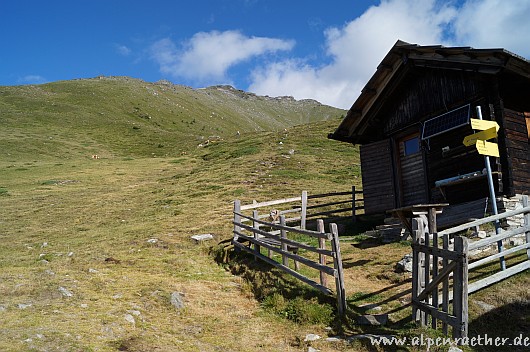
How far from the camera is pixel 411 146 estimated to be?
1698cm

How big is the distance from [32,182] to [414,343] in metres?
32.9

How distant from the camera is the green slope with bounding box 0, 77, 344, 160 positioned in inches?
2016

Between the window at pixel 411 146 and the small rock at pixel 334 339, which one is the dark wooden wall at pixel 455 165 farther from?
the small rock at pixel 334 339

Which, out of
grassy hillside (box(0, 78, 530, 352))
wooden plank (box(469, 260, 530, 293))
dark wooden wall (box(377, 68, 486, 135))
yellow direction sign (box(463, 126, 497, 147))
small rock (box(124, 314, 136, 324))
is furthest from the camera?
dark wooden wall (box(377, 68, 486, 135))

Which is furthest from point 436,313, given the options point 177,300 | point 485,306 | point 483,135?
point 177,300

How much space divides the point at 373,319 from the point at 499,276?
293cm

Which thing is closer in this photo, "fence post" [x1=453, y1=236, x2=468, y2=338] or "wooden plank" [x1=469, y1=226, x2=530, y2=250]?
"fence post" [x1=453, y1=236, x2=468, y2=338]

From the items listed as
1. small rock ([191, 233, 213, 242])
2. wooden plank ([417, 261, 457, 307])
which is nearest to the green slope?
small rock ([191, 233, 213, 242])

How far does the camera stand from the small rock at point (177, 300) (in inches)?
361

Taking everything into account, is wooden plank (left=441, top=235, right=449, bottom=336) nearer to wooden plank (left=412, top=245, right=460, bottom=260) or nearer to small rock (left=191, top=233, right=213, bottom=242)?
wooden plank (left=412, top=245, right=460, bottom=260)

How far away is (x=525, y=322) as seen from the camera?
744 cm

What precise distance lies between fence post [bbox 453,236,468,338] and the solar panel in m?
8.42

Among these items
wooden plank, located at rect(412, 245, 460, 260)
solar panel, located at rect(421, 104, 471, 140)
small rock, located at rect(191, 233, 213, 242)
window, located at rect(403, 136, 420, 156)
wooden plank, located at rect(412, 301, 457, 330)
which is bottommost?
wooden plank, located at rect(412, 301, 457, 330)

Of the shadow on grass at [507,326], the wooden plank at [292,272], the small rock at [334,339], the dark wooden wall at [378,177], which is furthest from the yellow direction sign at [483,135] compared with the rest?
the dark wooden wall at [378,177]
